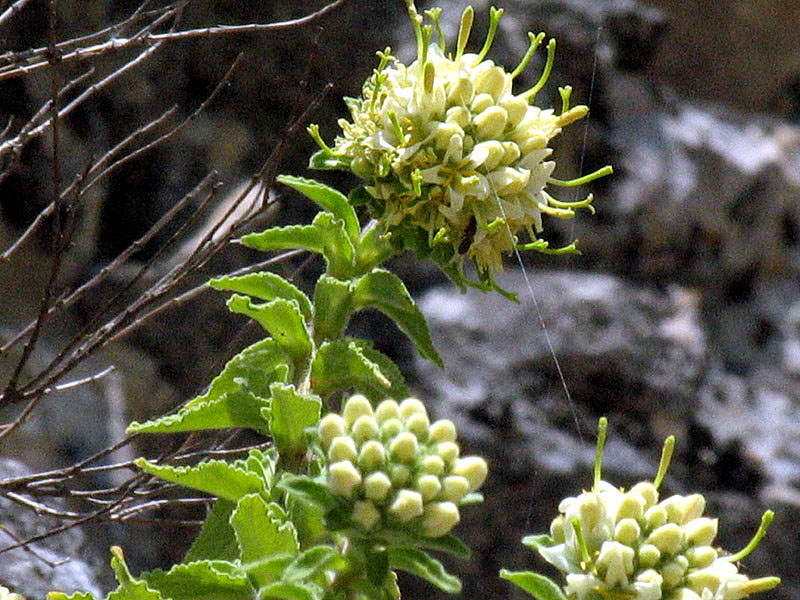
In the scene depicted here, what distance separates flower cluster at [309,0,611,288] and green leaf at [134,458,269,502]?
0.44ft

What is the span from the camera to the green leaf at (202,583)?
419 mm

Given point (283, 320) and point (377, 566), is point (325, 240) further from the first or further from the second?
point (377, 566)

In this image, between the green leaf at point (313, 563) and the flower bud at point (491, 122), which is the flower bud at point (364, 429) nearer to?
the green leaf at point (313, 563)

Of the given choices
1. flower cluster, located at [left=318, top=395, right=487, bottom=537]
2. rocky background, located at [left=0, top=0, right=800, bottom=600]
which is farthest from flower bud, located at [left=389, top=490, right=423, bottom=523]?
rocky background, located at [left=0, top=0, right=800, bottom=600]

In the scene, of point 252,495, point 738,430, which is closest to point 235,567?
point 252,495

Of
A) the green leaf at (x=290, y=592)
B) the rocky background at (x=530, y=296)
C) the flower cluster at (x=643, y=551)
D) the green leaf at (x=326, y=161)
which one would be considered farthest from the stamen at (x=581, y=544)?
the rocky background at (x=530, y=296)

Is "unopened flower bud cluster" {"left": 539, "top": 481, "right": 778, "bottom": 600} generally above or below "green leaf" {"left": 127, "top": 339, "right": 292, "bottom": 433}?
below

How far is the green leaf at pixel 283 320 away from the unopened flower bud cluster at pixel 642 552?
14cm

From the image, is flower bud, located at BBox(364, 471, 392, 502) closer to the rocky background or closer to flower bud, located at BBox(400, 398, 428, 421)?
flower bud, located at BBox(400, 398, 428, 421)

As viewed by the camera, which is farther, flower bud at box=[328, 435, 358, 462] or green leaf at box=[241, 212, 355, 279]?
green leaf at box=[241, 212, 355, 279]

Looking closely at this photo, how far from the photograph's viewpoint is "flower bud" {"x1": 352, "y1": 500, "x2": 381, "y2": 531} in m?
0.37

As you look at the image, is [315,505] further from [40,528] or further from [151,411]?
[151,411]

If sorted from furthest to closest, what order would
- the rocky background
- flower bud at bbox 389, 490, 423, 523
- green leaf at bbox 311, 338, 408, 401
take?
the rocky background
green leaf at bbox 311, 338, 408, 401
flower bud at bbox 389, 490, 423, 523

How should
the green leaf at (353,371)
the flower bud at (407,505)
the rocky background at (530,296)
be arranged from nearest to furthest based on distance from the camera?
the flower bud at (407,505) < the green leaf at (353,371) < the rocky background at (530,296)
